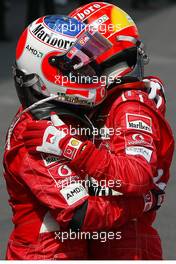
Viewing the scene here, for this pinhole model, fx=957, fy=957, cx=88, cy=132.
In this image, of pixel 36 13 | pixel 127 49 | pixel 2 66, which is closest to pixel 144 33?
pixel 36 13

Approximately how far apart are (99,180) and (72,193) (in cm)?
11

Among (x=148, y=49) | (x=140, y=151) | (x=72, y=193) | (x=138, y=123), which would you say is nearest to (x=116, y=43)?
(x=138, y=123)

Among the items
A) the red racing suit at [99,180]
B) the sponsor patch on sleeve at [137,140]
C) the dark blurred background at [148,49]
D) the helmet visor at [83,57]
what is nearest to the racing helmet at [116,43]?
the helmet visor at [83,57]

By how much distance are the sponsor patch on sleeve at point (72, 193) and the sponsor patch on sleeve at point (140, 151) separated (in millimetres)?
228

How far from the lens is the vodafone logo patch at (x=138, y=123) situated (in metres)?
3.58

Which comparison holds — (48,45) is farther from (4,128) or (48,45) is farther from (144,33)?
(144,33)

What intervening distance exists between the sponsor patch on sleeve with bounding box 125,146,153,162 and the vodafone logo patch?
8 centimetres

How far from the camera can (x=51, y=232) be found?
12.1 ft

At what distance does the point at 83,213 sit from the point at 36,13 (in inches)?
440

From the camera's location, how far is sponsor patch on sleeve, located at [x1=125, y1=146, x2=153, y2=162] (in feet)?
11.6

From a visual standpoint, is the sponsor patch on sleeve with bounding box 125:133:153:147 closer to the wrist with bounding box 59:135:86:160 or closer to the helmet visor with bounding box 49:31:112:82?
the wrist with bounding box 59:135:86:160

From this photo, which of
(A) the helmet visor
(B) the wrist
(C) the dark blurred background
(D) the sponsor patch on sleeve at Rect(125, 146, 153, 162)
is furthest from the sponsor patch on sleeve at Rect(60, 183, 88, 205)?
(C) the dark blurred background

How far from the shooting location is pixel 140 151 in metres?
3.53

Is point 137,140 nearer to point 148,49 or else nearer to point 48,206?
point 48,206
